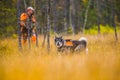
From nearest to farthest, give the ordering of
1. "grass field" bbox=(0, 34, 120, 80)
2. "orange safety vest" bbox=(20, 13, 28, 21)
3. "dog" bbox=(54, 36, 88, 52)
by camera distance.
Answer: "grass field" bbox=(0, 34, 120, 80), "dog" bbox=(54, 36, 88, 52), "orange safety vest" bbox=(20, 13, 28, 21)

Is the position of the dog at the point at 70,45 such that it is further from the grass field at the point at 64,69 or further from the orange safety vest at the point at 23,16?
the grass field at the point at 64,69

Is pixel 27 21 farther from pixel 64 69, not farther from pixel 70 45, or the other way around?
pixel 64 69

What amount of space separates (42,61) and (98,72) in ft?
4.24

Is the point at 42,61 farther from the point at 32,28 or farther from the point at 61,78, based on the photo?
the point at 32,28

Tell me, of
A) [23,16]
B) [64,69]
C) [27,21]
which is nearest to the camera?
[64,69]

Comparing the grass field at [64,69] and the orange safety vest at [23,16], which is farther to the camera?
the orange safety vest at [23,16]

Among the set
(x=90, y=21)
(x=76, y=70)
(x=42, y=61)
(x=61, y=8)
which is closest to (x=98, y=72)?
(x=76, y=70)

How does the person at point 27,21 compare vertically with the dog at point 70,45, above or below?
above

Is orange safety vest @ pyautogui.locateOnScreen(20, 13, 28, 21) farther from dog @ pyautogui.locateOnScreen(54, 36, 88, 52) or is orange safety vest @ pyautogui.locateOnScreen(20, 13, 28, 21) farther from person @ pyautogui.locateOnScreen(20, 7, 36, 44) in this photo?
dog @ pyautogui.locateOnScreen(54, 36, 88, 52)

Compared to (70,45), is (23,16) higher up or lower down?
higher up

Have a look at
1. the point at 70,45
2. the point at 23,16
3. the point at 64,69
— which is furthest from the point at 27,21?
the point at 64,69

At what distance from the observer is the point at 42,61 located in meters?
6.67

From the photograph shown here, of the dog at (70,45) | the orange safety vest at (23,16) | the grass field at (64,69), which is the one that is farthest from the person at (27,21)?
the grass field at (64,69)

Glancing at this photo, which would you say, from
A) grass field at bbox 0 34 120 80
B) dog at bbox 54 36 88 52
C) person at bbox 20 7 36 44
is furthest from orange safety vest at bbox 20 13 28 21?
grass field at bbox 0 34 120 80
